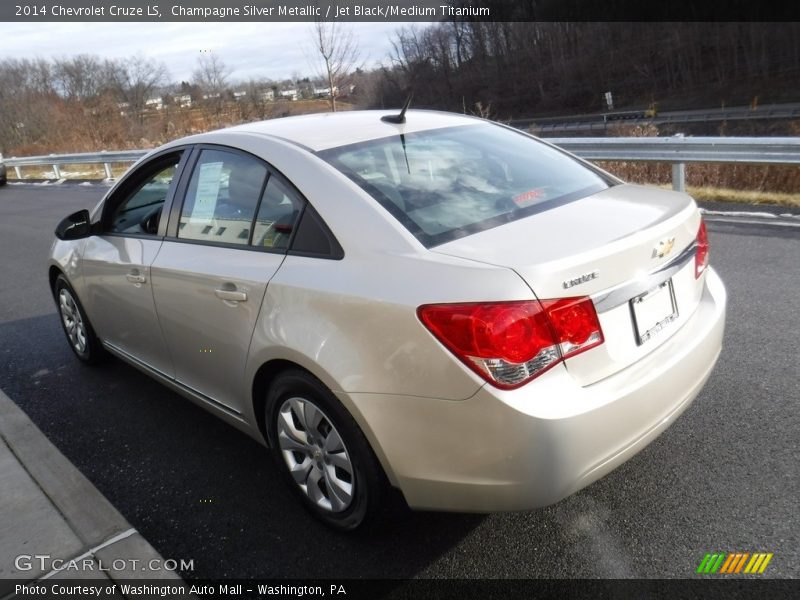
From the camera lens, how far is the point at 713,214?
23.4 feet

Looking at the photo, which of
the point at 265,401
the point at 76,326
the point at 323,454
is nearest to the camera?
the point at 323,454

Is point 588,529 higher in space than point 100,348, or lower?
lower

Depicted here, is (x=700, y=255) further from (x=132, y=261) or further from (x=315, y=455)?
(x=132, y=261)

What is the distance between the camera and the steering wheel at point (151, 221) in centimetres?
356

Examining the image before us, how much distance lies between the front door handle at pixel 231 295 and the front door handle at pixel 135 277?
815 millimetres

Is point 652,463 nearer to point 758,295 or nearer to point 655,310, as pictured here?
point 655,310

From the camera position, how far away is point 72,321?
4.78 metres

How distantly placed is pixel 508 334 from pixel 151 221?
2.41 m

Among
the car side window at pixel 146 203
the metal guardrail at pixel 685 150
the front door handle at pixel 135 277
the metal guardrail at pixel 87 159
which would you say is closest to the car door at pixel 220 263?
the front door handle at pixel 135 277

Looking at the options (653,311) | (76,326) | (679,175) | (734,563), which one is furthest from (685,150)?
(76,326)

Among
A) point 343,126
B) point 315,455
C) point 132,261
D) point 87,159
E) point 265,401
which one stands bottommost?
point 315,455

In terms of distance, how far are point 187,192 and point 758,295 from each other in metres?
3.90

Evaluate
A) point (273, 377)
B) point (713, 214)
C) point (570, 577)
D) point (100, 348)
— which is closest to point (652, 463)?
point (570, 577)

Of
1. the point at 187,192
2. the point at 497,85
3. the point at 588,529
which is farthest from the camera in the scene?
the point at 497,85
